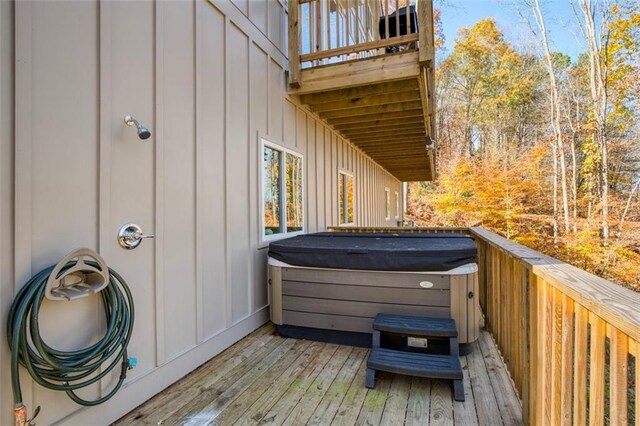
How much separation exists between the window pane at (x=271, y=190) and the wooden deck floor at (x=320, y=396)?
152 centimetres

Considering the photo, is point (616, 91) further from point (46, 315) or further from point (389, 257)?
point (46, 315)

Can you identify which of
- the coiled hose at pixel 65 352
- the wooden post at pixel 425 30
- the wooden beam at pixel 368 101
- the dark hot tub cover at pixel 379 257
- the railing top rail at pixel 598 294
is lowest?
the coiled hose at pixel 65 352

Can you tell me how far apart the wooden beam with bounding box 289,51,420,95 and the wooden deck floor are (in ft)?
9.63

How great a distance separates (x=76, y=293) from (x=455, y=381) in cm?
221

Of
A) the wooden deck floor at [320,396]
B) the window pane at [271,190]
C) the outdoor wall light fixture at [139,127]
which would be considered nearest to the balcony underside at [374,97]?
the window pane at [271,190]

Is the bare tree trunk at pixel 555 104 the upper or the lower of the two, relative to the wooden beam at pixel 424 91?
upper

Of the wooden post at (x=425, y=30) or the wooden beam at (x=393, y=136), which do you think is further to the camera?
the wooden beam at (x=393, y=136)

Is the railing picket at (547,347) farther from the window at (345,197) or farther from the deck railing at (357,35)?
the window at (345,197)

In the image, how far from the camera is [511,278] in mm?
2148

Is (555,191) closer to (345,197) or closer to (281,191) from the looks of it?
(345,197)

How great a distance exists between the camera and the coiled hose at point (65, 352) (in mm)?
1388

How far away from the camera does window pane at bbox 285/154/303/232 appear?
430 centimetres

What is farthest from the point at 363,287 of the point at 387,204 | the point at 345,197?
the point at 387,204

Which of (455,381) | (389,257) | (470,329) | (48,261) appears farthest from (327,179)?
(48,261)
